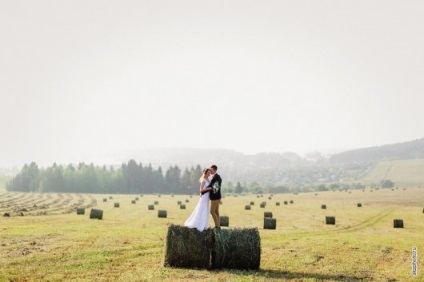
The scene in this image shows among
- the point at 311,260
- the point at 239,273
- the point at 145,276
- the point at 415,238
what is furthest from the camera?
the point at 415,238

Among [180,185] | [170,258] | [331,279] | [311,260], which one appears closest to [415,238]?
[311,260]

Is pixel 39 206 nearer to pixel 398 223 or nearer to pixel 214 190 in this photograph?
pixel 398 223

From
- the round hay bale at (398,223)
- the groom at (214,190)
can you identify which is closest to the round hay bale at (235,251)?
the groom at (214,190)

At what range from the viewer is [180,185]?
612ft

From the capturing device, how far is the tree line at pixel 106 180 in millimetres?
180375

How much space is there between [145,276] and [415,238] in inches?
792

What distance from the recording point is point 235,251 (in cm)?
1730

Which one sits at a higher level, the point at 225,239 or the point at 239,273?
the point at 225,239

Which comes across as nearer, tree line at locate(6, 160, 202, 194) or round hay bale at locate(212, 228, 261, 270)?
round hay bale at locate(212, 228, 261, 270)

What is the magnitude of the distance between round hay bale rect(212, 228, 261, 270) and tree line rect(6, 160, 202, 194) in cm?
16222

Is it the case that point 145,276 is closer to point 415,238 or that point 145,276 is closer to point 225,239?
point 225,239

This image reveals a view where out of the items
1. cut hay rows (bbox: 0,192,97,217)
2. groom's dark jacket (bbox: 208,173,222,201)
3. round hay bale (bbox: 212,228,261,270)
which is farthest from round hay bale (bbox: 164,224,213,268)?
cut hay rows (bbox: 0,192,97,217)

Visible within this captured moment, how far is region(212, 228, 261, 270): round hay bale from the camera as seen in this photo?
17250 mm

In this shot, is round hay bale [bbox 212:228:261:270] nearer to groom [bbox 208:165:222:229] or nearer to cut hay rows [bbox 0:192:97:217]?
groom [bbox 208:165:222:229]
